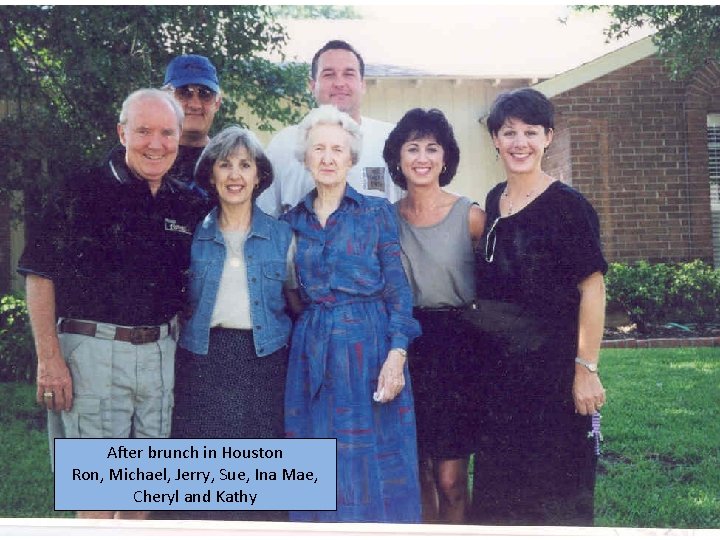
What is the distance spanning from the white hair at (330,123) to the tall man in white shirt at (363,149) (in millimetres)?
291

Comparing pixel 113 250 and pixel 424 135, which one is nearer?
pixel 113 250

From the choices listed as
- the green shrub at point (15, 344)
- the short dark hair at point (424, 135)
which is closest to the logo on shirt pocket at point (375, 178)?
the short dark hair at point (424, 135)

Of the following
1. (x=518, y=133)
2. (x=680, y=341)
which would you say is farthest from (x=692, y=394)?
(x=518, y=133)

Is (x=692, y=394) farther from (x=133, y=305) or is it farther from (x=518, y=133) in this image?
(x=133, y=305)

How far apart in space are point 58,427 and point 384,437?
3.62 feet

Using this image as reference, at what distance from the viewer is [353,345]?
2387 mm

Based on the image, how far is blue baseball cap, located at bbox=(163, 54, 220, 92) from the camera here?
9.59ft

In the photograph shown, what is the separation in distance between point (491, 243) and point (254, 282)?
2.62 ft

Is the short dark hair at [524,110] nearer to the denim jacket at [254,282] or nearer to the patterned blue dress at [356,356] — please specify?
the patterned blue dress at [356,356]

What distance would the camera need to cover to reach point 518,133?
2.43 m

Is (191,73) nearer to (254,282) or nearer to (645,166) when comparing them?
(254,282)

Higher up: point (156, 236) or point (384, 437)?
point (156, 236)

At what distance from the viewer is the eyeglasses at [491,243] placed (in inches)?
95.6

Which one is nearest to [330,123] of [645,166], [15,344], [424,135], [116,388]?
[424,135]
